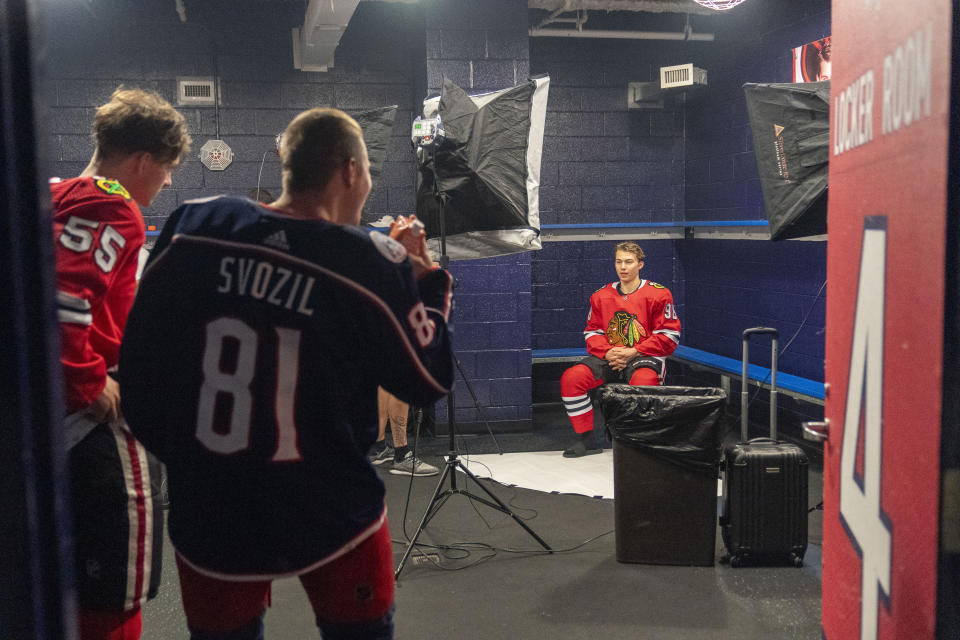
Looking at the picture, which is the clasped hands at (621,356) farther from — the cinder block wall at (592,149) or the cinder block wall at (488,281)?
the cinder block wall at (592,149)

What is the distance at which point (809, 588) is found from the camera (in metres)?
2.96

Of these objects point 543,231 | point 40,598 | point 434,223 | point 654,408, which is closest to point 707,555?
point 654,408

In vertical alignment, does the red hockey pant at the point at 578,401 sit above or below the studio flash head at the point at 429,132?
below

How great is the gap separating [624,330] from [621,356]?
0.24 metres

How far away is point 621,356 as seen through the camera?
499cm

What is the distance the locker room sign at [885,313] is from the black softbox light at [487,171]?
2329 mm

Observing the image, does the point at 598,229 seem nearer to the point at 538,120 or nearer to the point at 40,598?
the point at 538,120

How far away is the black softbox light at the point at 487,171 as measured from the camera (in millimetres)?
3646

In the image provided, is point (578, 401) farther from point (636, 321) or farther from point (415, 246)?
point (415, 246)

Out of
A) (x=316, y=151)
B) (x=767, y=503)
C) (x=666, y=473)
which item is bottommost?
(x=767, y=503)

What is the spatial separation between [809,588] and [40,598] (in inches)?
115

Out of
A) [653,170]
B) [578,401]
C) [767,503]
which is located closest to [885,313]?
[767,503]

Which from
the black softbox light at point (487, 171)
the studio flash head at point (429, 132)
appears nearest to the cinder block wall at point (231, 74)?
the black softbox light at point (487, 171)

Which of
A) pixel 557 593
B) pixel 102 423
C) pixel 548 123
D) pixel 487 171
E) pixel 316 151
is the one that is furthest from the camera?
pixel 548 123
